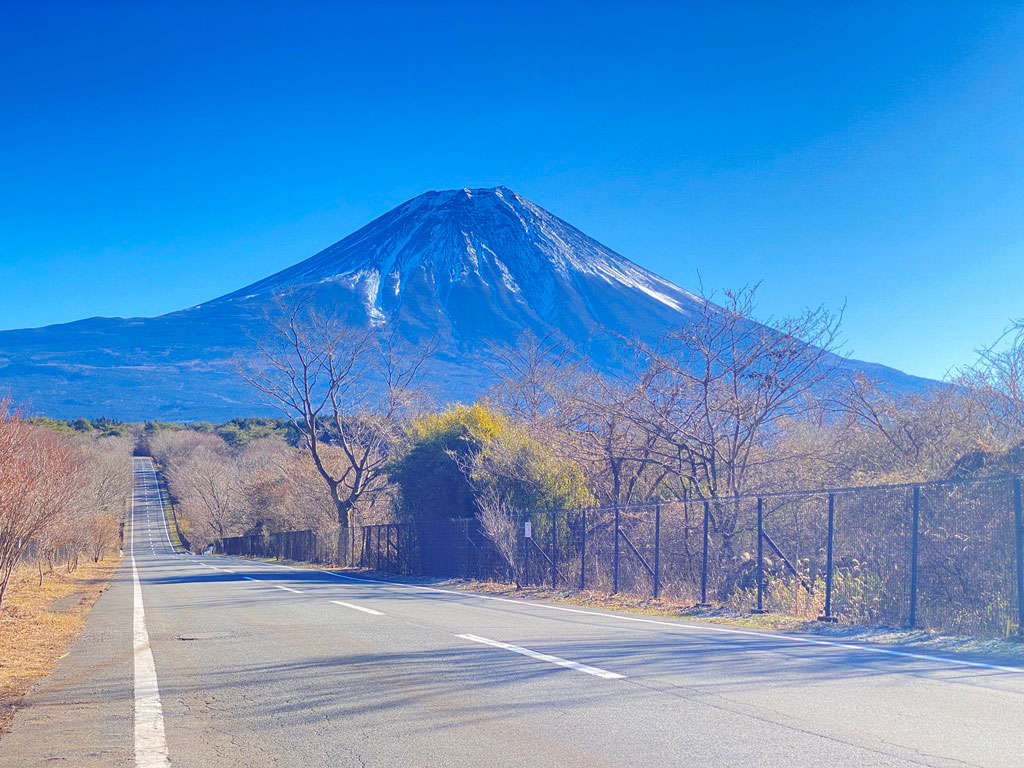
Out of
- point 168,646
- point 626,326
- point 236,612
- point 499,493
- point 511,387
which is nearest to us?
point 168,646

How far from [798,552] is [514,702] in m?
12.2

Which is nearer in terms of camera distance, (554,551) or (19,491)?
(19,491)

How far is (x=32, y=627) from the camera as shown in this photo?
43.4 ft

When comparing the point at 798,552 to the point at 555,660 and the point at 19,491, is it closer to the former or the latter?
the point at 555,660

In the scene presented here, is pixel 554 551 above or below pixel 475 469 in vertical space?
below

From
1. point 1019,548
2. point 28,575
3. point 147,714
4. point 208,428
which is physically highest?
point 208,428

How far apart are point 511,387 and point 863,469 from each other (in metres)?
19.0

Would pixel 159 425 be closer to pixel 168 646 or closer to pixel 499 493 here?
pixel 499 493

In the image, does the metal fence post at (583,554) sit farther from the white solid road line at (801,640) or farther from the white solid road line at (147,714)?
the white solid road line at (147,714)

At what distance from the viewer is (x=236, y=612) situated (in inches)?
585

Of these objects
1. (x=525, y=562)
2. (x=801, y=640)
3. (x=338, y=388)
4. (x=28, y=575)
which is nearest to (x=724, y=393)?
(x=525, y=562)

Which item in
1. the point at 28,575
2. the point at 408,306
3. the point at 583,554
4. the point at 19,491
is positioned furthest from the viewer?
the point at 408,306

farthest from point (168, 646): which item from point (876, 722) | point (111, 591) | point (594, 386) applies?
point (594, 386)

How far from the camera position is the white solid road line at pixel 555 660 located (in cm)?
743
